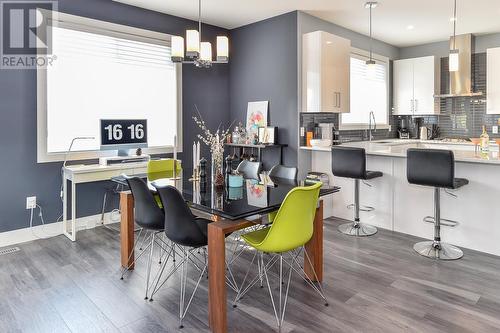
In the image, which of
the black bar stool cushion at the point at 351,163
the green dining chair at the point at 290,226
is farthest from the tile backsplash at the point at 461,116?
the green dining chair at the point at 290,226

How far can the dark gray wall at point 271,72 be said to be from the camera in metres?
5.02

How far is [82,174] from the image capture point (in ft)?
12.9

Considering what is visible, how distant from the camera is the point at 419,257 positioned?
137 inches

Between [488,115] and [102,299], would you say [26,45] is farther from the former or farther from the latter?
[488,115]

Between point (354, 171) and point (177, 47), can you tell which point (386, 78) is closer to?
point (354, 171)

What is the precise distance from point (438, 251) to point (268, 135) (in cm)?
260

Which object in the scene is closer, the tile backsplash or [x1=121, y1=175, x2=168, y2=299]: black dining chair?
[x1=121, y1=175, x2=168, y2=299]: black dining chair

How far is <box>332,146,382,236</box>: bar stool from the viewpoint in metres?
4.01

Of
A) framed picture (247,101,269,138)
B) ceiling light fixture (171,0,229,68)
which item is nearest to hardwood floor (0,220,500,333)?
ceiling light fixture (171,0,229,68)

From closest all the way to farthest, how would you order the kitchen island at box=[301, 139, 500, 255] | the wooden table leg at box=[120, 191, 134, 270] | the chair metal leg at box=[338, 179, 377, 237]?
the wooden table leg at box=[120, 191, 134, 270]
the kitchen island at box=[301, 139, 500, 255]
the chair metal leg at box=[338, 179, 377, 237]

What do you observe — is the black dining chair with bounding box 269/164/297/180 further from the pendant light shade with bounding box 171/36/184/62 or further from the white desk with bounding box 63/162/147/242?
the white desk with bounding box 63/162/147/242

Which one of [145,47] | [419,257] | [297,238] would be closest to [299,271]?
[297,238]

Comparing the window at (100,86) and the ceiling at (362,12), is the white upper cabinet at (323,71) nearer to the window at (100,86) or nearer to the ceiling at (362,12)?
the ceiling at (362,12)

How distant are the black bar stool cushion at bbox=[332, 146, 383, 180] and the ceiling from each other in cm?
195
